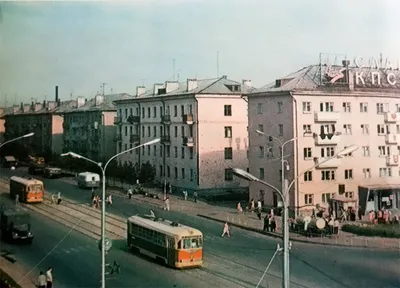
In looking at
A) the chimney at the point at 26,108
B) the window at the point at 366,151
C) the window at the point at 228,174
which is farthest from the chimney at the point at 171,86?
the window at the point at 366,151

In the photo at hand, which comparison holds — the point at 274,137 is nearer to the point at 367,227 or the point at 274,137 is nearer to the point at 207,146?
the point at 207,146

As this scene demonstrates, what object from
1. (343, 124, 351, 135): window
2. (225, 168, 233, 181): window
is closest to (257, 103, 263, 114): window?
(225, 168, 233, 181): window

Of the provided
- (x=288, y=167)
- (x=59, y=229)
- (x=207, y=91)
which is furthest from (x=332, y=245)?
(x=59, y=229)

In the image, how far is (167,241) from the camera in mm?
8898

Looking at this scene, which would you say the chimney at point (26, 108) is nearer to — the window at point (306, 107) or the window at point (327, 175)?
the window at point (306, 107)

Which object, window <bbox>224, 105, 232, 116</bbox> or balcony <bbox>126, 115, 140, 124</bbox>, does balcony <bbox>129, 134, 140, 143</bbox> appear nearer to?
balcony <bbox>126, 115, 140, 124</bbox>

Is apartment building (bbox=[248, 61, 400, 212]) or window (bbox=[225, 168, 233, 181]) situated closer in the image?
window (bbox=[225, 168, 233, 181])

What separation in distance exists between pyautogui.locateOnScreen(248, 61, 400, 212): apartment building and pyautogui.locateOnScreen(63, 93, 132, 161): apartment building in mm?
2395

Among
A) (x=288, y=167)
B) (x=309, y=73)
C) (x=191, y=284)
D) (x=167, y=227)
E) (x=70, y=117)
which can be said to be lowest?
(x=191, y=284)

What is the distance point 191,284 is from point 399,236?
422 centimetres

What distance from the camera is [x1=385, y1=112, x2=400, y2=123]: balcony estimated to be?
32.9 ft

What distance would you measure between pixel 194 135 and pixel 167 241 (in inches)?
75.7

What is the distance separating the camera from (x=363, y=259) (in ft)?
32.0

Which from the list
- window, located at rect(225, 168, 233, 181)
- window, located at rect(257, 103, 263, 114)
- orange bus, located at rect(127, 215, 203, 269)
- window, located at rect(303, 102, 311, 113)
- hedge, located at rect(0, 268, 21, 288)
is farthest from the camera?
window, located at rect(303, 102, 311, 113)
